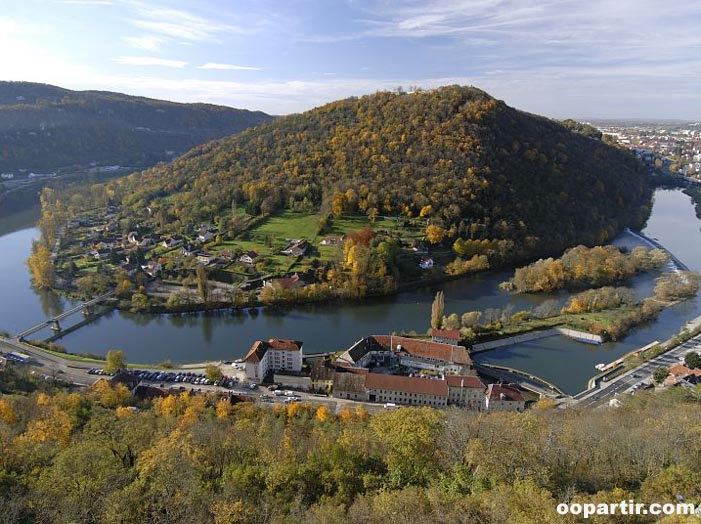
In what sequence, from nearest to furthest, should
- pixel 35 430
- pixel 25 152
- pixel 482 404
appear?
1. pixel 35 430
2. pixel 482 404
3. pixel 25 152

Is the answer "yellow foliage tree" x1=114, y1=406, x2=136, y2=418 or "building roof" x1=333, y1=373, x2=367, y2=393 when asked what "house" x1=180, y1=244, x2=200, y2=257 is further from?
"yellow foliage tree" x1=114, y1=406, x2=136, y2=418

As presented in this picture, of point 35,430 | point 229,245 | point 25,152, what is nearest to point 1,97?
point 25,152

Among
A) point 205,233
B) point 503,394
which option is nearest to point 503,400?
point 503,394

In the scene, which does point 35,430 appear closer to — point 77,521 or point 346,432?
point 77,521

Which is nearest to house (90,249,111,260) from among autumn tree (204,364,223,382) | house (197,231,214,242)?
house (197,231,214,242)

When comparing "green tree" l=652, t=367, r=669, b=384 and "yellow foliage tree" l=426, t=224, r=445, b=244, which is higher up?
"yellow foliage tree" l=426, t=224, r=445, b=244
